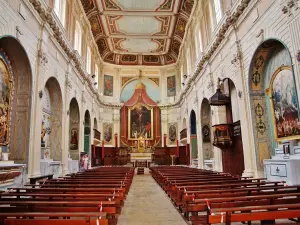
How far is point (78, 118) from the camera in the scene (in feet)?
47.9

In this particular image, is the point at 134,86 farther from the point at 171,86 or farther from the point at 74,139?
the point at 74,139

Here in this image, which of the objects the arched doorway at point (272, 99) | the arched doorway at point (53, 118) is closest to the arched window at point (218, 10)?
the arched doorway at point (272, 99)

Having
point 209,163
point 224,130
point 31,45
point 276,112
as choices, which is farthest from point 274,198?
point 209,163

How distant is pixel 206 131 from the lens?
14.3 metres

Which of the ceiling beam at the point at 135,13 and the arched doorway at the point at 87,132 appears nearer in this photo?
the ceiling beam at the point at 135,13

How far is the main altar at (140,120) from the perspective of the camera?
22.7 metres

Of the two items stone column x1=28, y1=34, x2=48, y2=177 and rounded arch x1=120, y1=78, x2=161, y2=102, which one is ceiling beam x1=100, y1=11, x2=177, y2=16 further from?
rounded arch x1=120, y1=78, x2=161, y2=102

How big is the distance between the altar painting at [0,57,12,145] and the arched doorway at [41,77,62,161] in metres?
3.32

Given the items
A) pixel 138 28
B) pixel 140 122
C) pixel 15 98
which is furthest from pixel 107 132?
pixel 15 98

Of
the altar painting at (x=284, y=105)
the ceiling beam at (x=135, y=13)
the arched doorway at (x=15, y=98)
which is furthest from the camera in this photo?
the ceiling beam at (x=135, y=13)

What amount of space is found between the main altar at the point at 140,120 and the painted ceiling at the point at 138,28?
3.34 meters

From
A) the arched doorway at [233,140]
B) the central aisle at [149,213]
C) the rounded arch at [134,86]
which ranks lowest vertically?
the central aisle at [149,213]

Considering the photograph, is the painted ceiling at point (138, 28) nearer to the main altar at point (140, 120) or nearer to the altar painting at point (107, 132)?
the main altar at point (140, 120)

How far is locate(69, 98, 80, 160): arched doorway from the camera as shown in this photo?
555 inches
